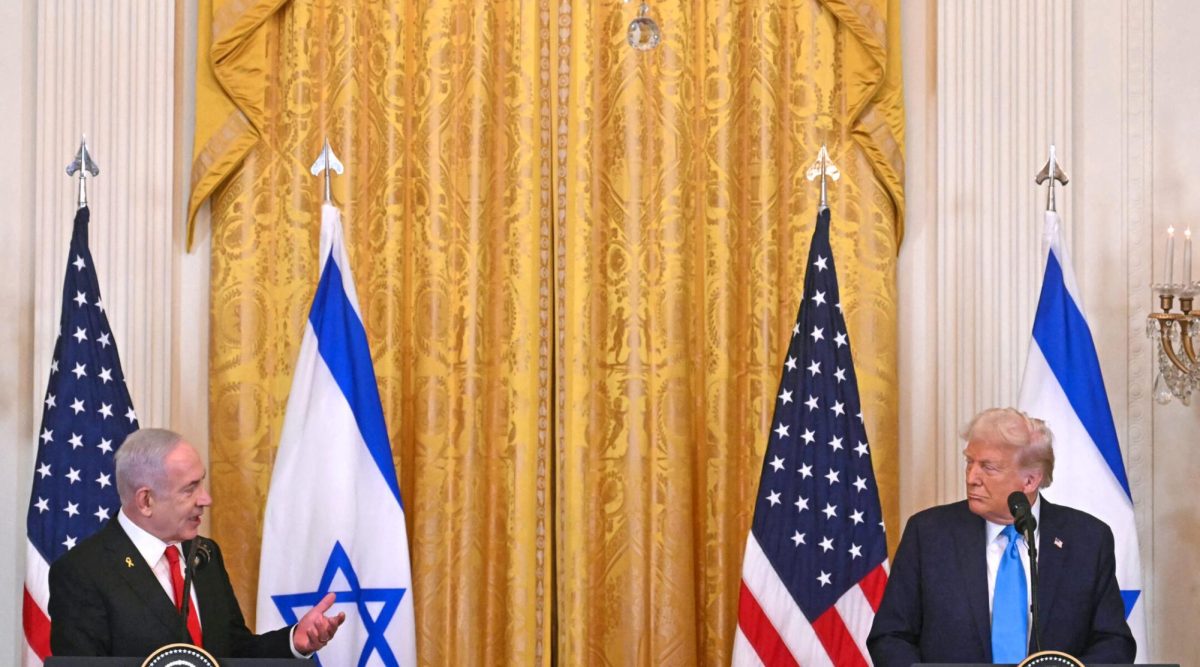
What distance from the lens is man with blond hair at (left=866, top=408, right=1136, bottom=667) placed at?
4332 mm

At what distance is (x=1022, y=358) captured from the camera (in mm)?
5934

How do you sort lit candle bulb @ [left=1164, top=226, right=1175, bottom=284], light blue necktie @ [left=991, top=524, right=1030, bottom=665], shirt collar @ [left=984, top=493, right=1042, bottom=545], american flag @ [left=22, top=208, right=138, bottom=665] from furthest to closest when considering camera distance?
lit candle bulb @ [left=1164, top=226, right=1175, bottom=284], american flag @ [left=22, top=208, right=138, bottom=665], shirt collar @ [left=984, top=493, right=1042, bottom=545], light blue necktie @ [left=991, top=524, right=1030, bottom=665]

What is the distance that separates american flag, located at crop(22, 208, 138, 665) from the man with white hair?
1.10 metres

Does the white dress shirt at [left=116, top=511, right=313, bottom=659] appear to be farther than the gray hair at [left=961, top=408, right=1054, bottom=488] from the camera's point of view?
No

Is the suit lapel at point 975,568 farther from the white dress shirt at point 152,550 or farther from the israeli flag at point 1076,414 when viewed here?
the white dress shirt at point 152,550

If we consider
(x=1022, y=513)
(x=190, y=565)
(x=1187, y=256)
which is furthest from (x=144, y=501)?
(x=1187, y=256)

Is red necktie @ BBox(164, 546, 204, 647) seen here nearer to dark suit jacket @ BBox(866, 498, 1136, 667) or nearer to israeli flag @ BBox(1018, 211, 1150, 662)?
dark suit jacket @ BBox(866, 498, 1136, 667)

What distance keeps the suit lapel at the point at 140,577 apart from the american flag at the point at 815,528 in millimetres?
2092

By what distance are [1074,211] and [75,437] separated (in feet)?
11.9

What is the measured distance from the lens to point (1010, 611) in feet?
14.2

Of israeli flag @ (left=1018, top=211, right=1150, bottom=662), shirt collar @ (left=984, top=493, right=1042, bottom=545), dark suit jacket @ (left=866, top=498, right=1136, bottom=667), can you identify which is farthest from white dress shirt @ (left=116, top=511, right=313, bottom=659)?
israeli flag @ (left=1018, top=211, right=1150, bottom=662)

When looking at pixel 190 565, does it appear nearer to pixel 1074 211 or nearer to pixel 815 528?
pixel 815 528

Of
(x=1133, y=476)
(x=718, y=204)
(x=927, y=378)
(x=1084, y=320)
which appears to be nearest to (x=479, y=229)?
(x=718, y=204)

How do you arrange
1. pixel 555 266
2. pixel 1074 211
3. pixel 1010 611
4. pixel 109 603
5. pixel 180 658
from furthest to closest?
pixel 555 266 < pixel 1074 211 < pixel 1010 611 < pixel 109 603 < pixel 180 658
